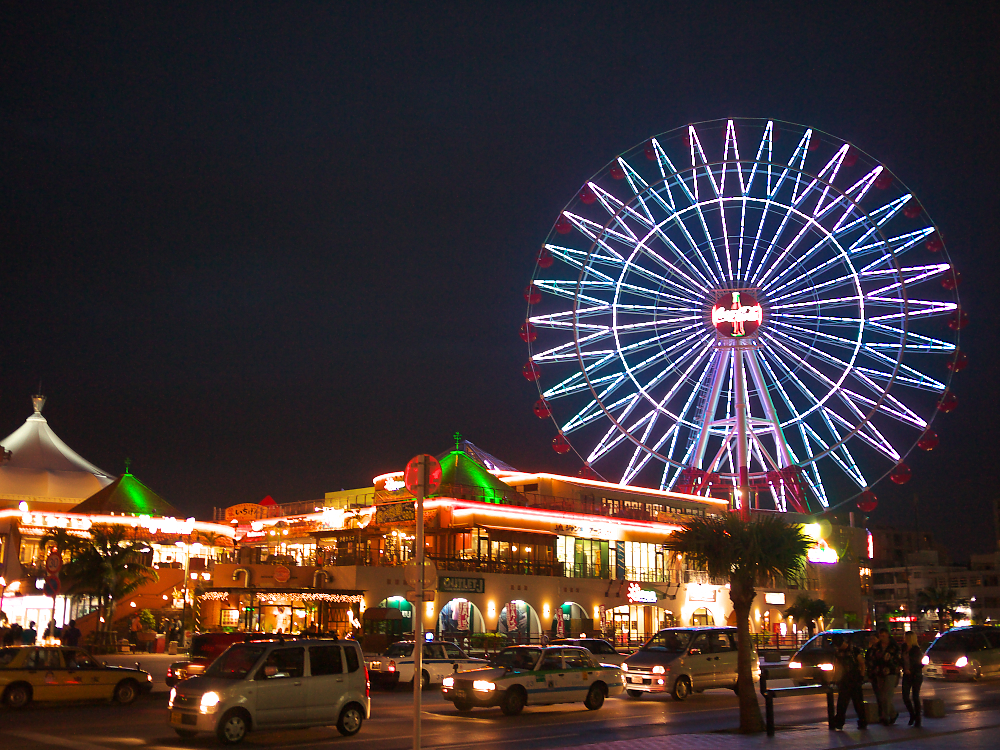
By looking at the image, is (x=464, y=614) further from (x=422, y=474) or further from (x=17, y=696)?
(x=422, y=474)

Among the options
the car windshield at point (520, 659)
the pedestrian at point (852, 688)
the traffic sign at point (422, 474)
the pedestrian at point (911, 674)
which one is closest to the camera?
the traffic sign at point (422, 474)

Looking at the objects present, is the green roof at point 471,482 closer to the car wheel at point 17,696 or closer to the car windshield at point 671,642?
the car windshield at point 671,642

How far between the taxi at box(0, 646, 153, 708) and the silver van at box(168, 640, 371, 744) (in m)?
5.67

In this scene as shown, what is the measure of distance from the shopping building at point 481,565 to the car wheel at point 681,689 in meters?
13.5

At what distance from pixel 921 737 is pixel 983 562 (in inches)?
4338

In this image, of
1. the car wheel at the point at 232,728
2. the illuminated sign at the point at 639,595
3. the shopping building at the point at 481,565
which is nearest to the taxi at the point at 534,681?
the car wheel at the point at 232,728

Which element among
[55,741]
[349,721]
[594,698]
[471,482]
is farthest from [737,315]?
[55,741]

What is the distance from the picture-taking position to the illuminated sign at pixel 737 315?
42.5 meters

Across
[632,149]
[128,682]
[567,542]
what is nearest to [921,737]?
[128,682]

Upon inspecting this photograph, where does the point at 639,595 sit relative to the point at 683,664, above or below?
above

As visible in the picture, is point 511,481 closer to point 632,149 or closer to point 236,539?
point 236,539

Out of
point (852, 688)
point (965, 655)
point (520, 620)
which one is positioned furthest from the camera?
point (520, 620)

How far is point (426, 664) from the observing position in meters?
26.4

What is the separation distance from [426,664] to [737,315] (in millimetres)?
22435
